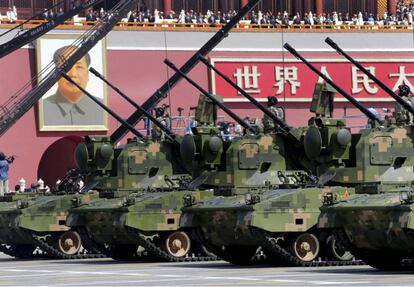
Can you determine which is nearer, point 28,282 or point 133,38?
point 28,282

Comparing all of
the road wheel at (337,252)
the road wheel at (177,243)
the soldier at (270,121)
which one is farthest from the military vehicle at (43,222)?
the road wheel at (337,252)

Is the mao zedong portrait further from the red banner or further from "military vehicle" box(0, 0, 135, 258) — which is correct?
"military vehicle" box(0, 0, 135, 258)

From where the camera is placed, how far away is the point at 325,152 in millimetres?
34844

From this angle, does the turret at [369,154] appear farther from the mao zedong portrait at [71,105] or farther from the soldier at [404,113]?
the mao zedong portrait at [71,105]

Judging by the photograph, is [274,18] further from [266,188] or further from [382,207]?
[382,207]

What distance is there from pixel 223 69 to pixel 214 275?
1358 inches

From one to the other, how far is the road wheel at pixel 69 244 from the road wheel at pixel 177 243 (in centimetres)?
410

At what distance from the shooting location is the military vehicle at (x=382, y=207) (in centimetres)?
2961

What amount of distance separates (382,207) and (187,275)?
4086 mm

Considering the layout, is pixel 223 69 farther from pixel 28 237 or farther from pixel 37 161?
pixel 28 237

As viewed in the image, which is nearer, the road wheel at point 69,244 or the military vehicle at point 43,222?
the military vehicle at point 43,222

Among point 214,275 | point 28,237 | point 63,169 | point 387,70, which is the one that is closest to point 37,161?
point 63,169

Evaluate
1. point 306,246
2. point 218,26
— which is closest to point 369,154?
point 306,246

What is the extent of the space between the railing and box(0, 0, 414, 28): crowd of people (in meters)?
0.11
